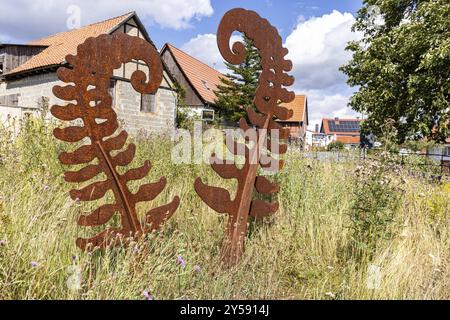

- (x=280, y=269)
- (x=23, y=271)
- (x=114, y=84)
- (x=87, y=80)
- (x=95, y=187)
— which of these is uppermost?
(x=114, y=84)

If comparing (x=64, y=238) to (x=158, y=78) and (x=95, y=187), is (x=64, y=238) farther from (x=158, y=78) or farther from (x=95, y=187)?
(x=158, y=78)

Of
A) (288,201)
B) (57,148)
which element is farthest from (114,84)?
(288,201)

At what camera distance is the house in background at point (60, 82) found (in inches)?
617

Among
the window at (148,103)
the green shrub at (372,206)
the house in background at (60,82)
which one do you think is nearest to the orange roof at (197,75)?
the house in background at (60,82)

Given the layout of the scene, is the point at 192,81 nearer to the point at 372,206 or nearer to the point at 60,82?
the point at 60,82

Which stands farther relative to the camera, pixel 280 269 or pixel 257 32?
pixel 257 32

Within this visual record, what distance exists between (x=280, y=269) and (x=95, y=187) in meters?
1.41

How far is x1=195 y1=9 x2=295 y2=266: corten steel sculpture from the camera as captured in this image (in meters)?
2.72

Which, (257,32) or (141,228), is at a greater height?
(257,32)

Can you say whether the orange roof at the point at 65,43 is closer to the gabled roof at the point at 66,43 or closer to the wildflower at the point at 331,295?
the gabled roof at the point at 66,43

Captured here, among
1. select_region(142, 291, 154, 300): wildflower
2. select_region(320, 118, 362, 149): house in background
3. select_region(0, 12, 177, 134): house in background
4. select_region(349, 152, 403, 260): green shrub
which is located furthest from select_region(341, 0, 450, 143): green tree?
select_region(320, 118, 362, 149): house in background

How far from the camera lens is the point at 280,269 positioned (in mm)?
2504
